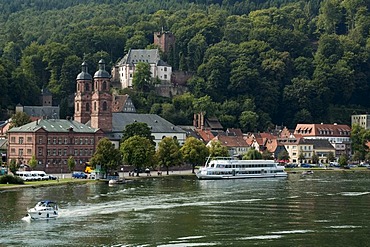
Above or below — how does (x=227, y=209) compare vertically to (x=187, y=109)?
below

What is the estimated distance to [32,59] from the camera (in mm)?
183875

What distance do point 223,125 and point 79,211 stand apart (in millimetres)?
102716

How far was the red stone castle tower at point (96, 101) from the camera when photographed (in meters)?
138

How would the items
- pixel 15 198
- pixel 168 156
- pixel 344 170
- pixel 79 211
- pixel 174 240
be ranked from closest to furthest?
1. pixel 174 240
2. pixel 79 211
3. pixel 15 198
4. pixel 168 156
5. pixel 344 170

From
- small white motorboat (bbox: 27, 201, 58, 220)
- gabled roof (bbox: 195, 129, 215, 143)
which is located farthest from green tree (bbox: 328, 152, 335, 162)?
small white motorboat (bbox: 27, 201, 58, 220)

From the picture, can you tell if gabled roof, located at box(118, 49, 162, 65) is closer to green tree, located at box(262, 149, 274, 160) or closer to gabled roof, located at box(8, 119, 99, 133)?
green tree, located at box(262, 149, 274, 160)

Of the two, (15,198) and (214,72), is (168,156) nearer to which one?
(15,198)

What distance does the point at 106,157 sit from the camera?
383ft

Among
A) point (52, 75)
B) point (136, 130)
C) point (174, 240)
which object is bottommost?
point (174, 240)

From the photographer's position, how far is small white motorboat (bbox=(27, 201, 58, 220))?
7109 centimetres

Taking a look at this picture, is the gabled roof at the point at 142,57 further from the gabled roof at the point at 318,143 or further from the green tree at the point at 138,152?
the green tree at the point at 138,152

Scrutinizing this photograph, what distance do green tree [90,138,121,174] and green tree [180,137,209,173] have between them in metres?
17.3

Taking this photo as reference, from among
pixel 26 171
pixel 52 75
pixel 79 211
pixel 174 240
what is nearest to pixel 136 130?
pixel 26 171

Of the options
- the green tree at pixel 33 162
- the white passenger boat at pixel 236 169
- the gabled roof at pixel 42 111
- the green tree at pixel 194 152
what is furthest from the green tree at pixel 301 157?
the green tree at pixel 33 162
